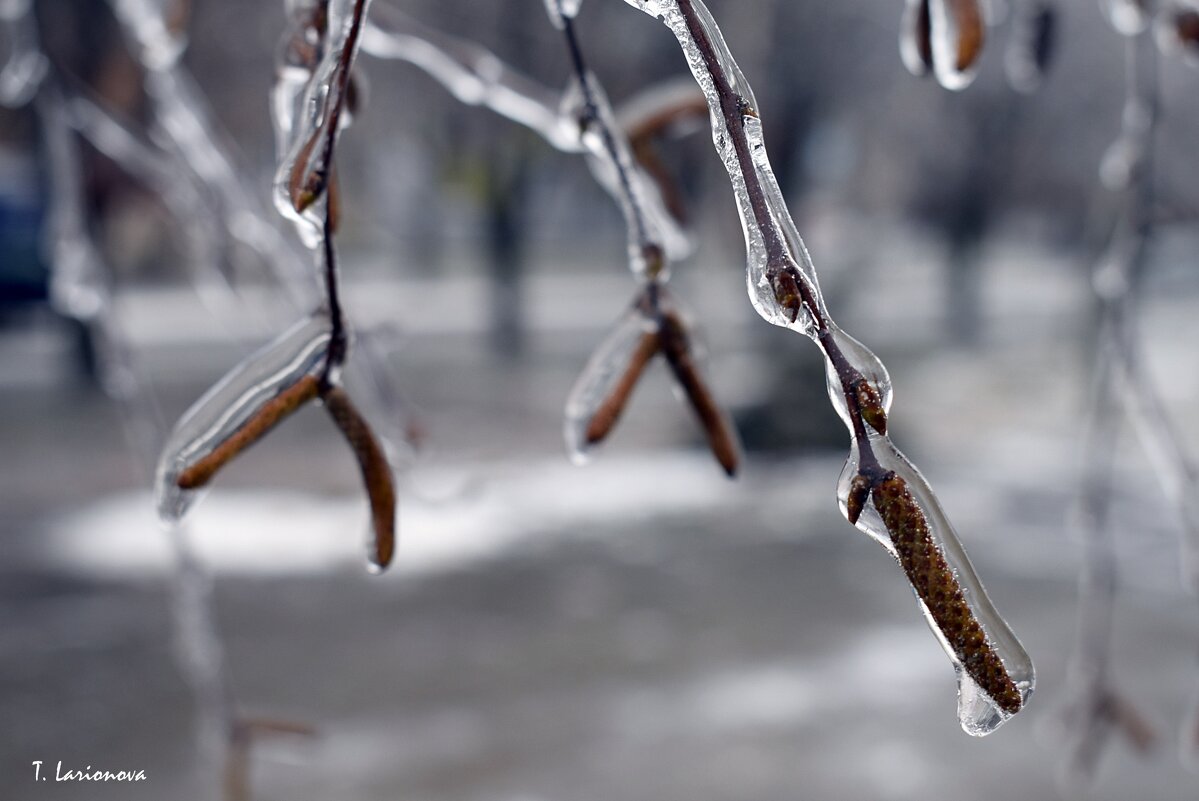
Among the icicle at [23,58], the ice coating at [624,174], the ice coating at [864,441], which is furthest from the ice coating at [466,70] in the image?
the ice coating at [864,441]

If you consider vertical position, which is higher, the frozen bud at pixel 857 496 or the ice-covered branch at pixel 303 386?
the ice-covered branch at pixel 303 386

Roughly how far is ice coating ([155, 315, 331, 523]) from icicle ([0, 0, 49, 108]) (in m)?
0.84

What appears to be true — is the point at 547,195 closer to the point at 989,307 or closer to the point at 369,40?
the point at 989,307

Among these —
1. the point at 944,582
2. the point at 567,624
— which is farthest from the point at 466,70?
the point at 567,624

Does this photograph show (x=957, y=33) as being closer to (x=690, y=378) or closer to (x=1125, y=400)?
(x=690, y=378)

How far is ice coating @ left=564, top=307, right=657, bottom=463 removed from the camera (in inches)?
33.4

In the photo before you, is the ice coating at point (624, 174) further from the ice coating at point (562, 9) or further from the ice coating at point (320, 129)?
the ice coating at point (320, 129)

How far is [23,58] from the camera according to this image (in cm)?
139

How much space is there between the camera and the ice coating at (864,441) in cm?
54

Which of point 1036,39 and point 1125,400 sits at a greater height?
point 1036,39

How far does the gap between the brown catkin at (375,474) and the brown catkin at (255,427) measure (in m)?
0.03

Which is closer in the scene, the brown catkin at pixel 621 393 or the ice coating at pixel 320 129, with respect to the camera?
the ice coating at pixel 320 129

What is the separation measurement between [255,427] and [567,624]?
6.62 metres

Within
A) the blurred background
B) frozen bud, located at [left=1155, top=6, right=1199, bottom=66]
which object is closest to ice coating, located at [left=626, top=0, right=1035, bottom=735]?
the blurred background
